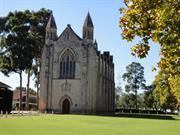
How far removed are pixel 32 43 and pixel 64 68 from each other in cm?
829

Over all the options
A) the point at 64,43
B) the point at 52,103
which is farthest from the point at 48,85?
the point at 64,43

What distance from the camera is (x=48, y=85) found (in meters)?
73.5

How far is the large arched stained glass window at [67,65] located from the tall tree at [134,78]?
54444 millimetres

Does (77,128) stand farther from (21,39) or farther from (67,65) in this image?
(21,39)

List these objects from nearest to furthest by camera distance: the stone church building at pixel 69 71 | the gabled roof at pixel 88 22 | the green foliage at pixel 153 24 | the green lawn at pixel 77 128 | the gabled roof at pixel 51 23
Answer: the green foliage at pixel 153 24, the green lawn at pixel 77 128, the stone church building at pixel 69 71, the gabled roof at pixel 88 22, the gabled roof at pixel 51 23

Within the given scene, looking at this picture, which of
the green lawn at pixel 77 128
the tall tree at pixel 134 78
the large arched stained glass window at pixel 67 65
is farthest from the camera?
the tall tree at pixel 134 78

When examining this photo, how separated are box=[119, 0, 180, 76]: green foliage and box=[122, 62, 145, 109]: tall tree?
11325 cm

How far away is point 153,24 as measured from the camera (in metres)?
12.0

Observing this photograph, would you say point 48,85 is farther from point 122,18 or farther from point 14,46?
point 122,18

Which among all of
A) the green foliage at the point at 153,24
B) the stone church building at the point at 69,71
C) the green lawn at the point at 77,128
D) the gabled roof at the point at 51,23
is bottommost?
the green lawn at the point at 77,128

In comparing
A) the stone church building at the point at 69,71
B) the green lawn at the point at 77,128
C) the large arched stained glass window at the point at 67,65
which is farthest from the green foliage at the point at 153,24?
the large arched stained glass window at the point at 67,65

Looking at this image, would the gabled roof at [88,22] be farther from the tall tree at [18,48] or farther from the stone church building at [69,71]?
the tall tree at [18,48]

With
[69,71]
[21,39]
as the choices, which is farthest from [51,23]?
[69,71]

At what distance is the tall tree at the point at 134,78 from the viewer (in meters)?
125
